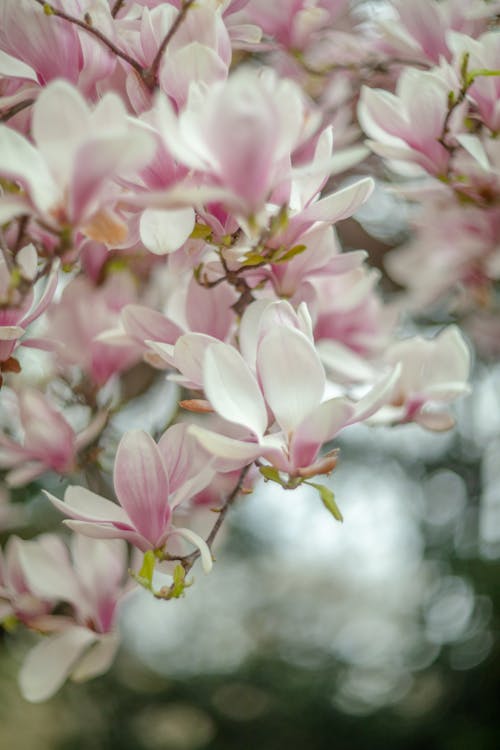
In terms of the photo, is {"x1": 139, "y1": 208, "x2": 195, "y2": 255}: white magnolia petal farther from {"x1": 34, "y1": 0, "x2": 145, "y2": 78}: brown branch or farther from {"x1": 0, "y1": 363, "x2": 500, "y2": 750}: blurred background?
{"x1": 0, "y1": 363, "x2": 500, "y2": 750}: blurred background

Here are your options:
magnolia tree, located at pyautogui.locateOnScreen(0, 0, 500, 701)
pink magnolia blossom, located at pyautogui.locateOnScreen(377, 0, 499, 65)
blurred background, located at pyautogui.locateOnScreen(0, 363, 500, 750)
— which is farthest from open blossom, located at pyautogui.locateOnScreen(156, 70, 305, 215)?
blurred background, located at pyautogui.locateOnScreen(0, 363, 500, 750)

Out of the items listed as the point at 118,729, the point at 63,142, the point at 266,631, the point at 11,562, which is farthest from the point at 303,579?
the point at 63,142

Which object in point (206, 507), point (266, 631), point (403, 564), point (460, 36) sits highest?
point (460, 36)

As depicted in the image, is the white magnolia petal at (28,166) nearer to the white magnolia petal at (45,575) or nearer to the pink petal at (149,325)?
the pink petal at (149,325)

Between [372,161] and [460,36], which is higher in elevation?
[460,36]

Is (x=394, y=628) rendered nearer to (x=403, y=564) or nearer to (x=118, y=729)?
(x=403, y=564)
